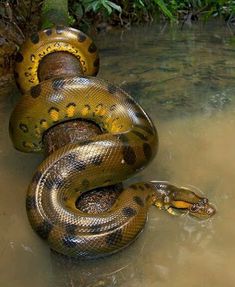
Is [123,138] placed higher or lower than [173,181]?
higher

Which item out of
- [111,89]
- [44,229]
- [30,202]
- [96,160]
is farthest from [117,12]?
[44,229]

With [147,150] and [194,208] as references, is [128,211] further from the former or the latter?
[194,208]

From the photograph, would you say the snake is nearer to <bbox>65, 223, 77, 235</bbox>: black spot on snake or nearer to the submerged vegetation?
<bbox>65, 223, 77, 235</bbox>: black spot on snake

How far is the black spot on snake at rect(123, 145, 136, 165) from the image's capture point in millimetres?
2893

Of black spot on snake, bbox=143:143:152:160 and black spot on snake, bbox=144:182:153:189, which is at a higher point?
black spot on snake, bbox=143:143:152:160

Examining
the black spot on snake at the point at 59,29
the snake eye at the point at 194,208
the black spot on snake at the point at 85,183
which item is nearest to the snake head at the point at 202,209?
the snake eye at the point at 194,208

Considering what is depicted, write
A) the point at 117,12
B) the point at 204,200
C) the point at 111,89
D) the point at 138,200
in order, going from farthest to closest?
the point at 117,12
the point at 111,89
the point at 204,200
the point at 138,200

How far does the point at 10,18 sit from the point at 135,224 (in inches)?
195

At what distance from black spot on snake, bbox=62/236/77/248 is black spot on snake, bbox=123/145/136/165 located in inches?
26.7

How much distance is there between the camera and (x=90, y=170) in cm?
279

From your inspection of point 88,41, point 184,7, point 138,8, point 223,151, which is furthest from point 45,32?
point 184,7

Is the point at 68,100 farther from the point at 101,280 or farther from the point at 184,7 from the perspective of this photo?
the point at 184,7

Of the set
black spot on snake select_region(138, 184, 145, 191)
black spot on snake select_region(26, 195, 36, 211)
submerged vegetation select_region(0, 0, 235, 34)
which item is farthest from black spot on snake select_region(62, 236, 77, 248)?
submerged vegetation select_region(0, 0, 235, 34)

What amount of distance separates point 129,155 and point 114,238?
2.00 ft
